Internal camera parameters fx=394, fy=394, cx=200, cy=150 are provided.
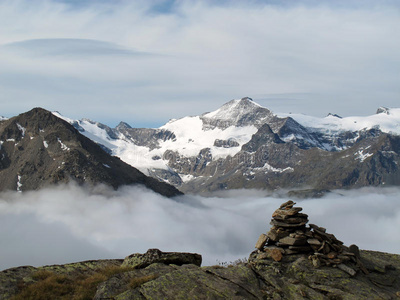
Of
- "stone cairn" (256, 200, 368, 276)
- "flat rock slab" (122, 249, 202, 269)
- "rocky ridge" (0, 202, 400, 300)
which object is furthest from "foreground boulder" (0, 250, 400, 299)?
"flat rock slab" (122, 249, 202, 269)

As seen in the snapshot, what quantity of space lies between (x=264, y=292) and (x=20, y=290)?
19.5 metres

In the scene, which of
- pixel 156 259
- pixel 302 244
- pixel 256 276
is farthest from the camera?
pixel 156 259

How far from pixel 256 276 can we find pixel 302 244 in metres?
5.64

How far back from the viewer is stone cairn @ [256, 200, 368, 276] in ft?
113

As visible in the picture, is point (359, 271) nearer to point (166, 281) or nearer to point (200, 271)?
point (200, 271)

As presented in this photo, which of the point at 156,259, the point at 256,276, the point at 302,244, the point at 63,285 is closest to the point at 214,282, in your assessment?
the point at 256,276

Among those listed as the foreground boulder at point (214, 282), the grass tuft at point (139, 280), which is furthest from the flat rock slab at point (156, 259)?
the grass tuft at point (139, 280)

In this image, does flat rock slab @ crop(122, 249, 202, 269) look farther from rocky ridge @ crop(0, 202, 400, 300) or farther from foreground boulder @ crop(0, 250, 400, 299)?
foreground boulder @ crop(0, 250, 400, 299)

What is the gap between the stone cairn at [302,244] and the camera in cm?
3444

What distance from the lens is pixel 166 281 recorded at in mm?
31344

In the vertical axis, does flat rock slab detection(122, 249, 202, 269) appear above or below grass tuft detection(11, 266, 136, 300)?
above

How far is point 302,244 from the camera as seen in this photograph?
36281 mm

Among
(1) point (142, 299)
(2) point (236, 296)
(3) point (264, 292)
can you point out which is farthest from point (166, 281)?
(3) point (264, 292)

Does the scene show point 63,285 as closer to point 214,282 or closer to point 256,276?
point 214,282
